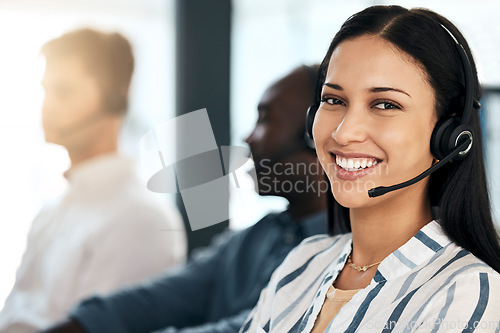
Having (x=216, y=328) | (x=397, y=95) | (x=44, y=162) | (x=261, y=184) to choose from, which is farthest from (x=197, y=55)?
(x=397, y=95)

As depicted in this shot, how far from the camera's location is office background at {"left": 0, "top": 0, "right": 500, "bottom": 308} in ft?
8.14

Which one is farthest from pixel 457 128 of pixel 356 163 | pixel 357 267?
pixel 357 267

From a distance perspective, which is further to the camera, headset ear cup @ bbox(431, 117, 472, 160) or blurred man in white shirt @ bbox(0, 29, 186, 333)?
blurred man in white shirt @ bbox(0, 29, 186, 333)

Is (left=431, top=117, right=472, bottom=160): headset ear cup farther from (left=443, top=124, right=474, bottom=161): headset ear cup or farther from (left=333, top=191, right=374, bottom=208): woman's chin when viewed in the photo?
(left=333, top=191, right=374, bottom=208): woman's chin

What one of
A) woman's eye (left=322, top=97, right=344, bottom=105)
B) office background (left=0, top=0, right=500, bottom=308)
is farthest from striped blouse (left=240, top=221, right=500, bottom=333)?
office background (left=0, top=0, right=500, bottom=308)

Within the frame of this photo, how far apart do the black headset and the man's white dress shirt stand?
3.38ft

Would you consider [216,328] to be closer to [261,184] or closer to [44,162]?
[261,184]

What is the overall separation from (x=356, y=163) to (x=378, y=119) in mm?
69

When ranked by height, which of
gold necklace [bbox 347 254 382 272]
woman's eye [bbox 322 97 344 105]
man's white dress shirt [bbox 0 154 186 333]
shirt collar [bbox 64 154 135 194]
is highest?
woman's eye [bbox 322 97 344 105]

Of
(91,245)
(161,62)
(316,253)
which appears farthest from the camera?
(161,62)

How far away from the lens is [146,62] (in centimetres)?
270

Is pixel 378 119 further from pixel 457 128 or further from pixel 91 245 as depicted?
pixel 91 245

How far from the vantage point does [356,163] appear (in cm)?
90

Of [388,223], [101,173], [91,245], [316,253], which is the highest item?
[388,223]
